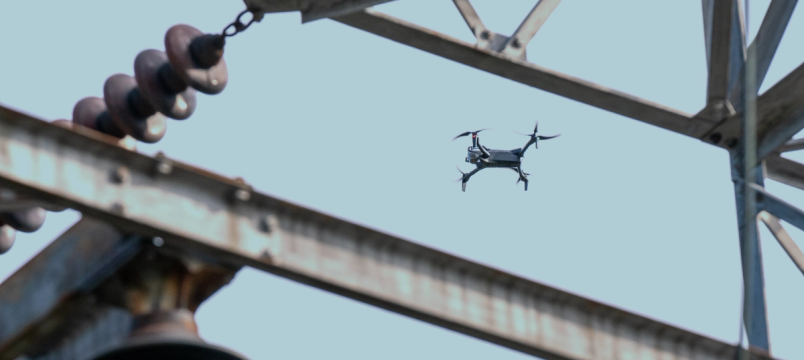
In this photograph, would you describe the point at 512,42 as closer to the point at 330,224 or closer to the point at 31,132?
the point at 330,224

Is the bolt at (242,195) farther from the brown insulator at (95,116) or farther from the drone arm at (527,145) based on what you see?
the drone arm at (527,145)

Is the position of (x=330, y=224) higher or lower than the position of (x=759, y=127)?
lower

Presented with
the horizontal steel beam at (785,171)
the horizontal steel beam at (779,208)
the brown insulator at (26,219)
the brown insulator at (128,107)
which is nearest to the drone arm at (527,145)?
the horizontal steel beam at (785,171)

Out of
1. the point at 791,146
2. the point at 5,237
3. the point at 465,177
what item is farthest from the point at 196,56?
the point at 791,146

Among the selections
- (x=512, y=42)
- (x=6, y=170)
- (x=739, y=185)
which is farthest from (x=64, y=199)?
(x=739, y=185)

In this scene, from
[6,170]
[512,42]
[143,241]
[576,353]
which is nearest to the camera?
[6,170]

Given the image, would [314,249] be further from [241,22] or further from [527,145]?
[527,145]

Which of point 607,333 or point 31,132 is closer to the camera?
point 31,132
